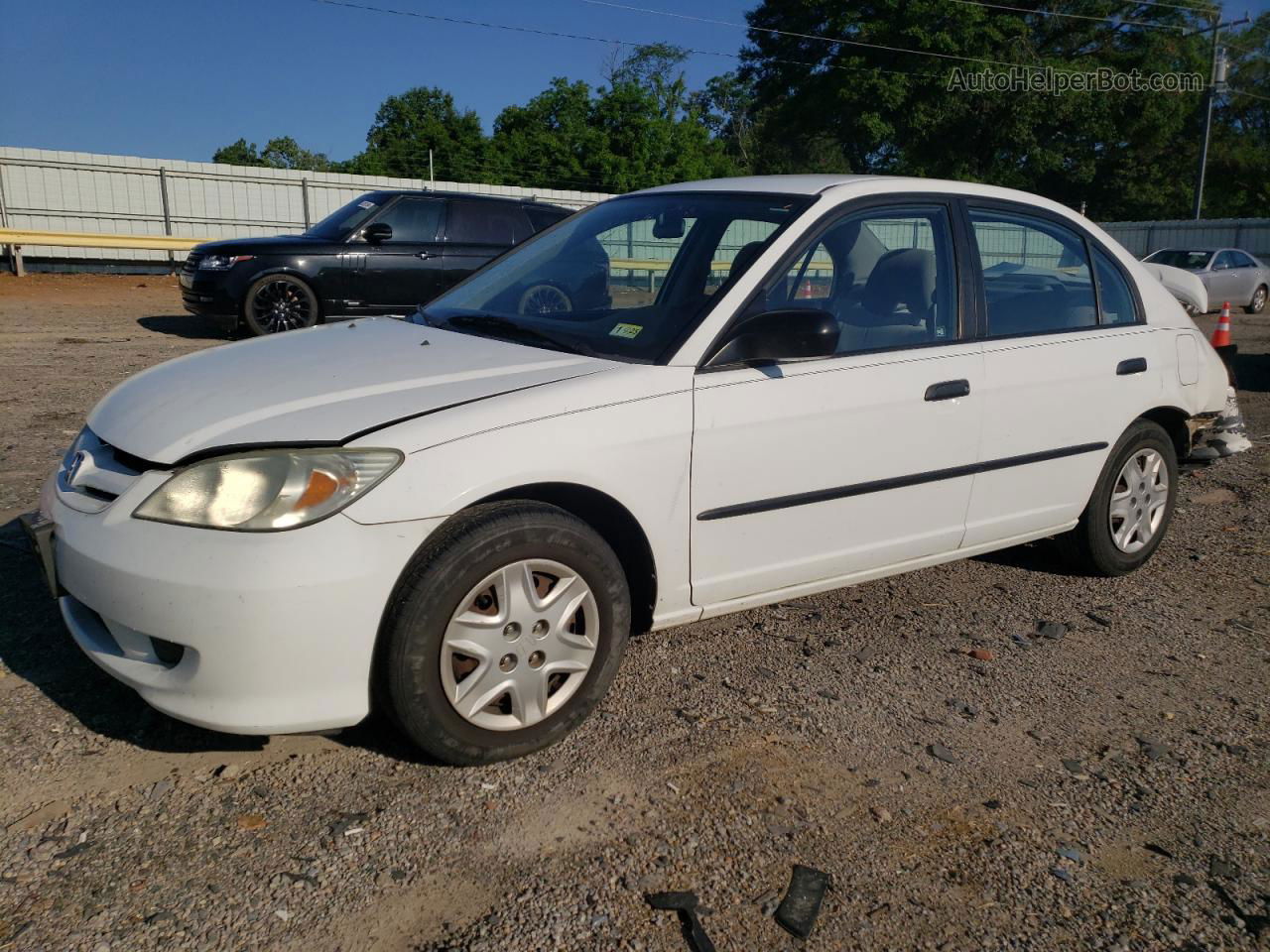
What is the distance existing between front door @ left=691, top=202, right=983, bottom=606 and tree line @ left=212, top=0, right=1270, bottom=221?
42.2 metres

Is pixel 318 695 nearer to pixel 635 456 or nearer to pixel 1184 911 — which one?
pixel 635 456

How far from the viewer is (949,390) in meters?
3.80

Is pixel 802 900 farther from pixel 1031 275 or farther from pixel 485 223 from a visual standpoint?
pixel 485 223

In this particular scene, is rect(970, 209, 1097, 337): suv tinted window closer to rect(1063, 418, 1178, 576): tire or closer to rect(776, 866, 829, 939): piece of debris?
rect(1063, 418, 1178, 576): tire

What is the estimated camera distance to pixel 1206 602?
4.54 m

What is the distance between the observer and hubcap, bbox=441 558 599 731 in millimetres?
2836

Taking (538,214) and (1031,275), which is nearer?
(1031,275)

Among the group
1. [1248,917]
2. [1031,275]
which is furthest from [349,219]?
[1248,917]

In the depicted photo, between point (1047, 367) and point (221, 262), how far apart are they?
992cm

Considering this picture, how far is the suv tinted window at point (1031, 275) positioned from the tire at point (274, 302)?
896 cm

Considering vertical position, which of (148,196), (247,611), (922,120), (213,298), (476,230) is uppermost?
(922,120)

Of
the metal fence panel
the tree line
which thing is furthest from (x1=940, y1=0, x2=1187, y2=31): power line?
the metal fence panel

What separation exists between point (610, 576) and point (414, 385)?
0.78 m

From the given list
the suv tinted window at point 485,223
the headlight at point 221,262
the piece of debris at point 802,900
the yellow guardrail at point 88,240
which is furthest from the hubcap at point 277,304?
the piece of debris at point 802,900
